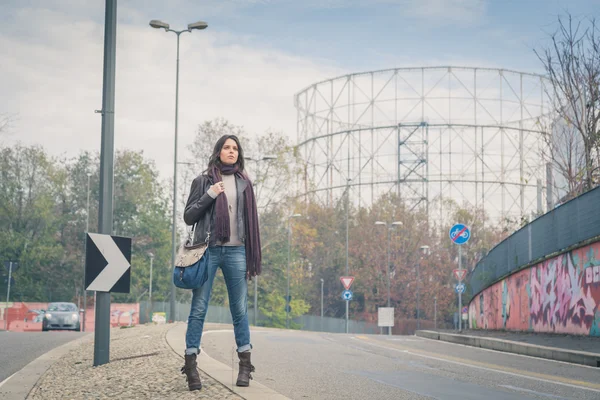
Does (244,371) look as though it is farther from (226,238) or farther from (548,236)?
(548,236)

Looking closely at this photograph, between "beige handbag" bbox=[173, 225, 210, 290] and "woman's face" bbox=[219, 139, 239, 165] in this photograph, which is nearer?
"beige handbag" bbox=[173, 225, 210, 290]

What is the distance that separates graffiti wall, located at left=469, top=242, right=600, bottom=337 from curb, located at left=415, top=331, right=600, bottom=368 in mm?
1953

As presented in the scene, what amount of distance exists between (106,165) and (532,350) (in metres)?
9.31

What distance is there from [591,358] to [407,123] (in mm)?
57916

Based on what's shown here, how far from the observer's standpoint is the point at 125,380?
26.2ft

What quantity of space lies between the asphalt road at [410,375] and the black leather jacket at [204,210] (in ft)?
3.07

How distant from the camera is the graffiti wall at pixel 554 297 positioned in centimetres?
1838

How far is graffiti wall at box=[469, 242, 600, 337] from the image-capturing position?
18.4 meters

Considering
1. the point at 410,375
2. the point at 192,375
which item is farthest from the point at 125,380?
the point at 410,375

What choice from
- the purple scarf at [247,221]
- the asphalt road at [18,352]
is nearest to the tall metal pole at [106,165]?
the asphalt road at [18,352]

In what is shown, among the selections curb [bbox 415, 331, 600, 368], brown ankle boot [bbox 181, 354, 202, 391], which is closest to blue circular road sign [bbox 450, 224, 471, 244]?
curb [bbox 415, 331, 600, 368]

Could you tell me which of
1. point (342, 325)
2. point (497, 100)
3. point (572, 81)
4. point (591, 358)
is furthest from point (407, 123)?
point (591, 358)

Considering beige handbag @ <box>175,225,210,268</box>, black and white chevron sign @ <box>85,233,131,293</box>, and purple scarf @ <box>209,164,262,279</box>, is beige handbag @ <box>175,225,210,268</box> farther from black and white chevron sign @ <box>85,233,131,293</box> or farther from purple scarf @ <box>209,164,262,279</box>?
black and white chevron sign @ <box>85,233,131,293</box>

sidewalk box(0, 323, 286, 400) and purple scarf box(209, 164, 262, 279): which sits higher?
purple scarf box(209, 164, 262, 279)
